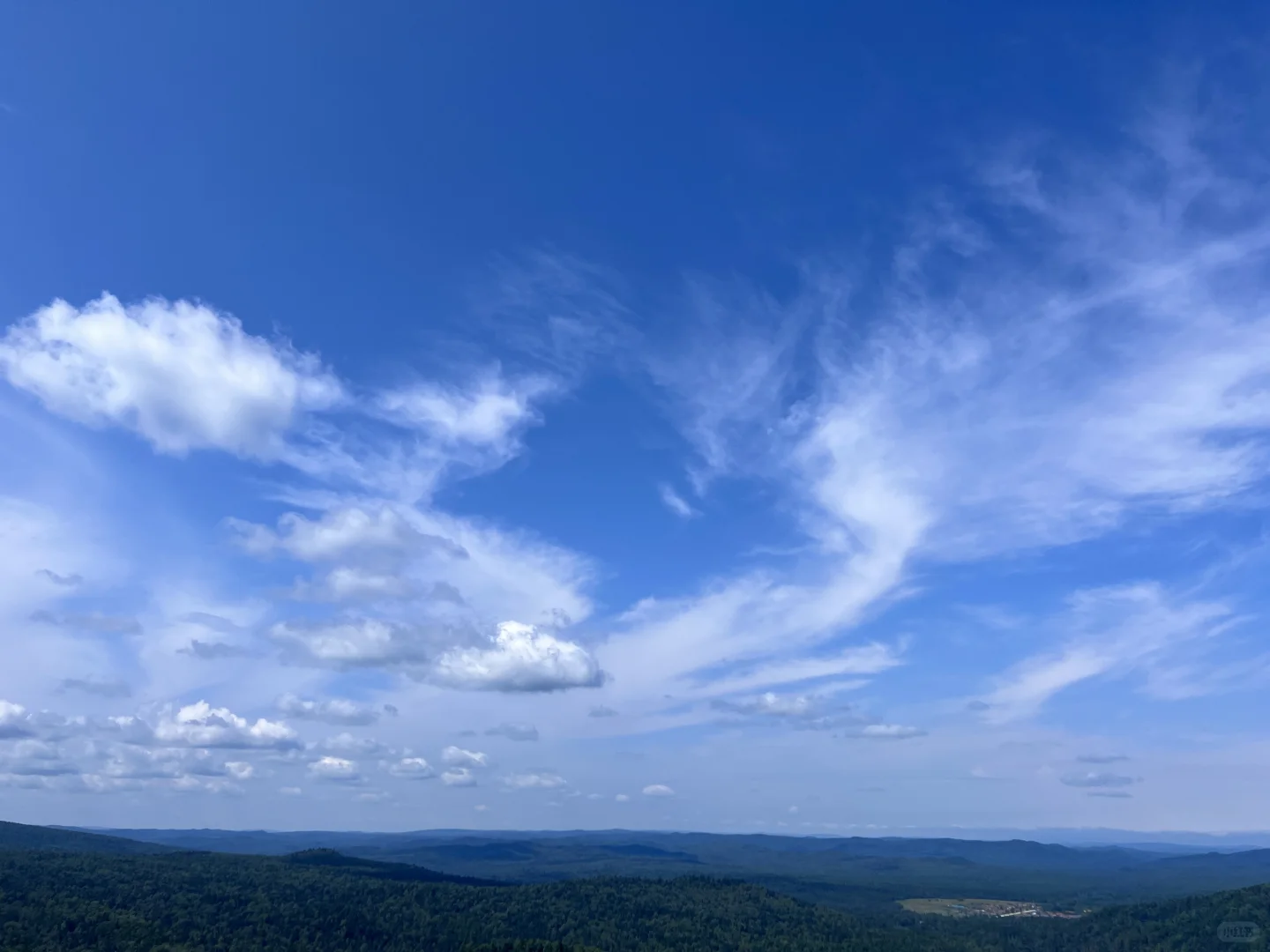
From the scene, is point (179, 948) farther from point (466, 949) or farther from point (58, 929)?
point (466, 949)

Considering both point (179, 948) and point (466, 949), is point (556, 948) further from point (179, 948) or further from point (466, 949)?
point (179, 948)

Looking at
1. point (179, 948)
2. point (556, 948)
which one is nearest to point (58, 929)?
point (179, 948)

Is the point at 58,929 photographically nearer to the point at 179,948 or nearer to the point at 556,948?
the point at 179,948

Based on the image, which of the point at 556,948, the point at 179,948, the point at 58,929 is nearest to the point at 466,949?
the point at 556,948

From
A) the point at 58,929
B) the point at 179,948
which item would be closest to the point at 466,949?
the point at 179,948

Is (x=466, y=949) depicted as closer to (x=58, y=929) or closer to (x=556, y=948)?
(x=556, y=948)
